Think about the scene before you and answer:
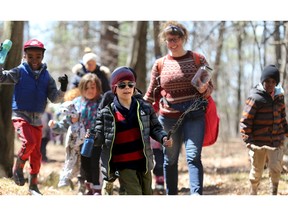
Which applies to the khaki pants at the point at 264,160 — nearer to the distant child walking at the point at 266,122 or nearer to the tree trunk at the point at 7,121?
the distant child walking at the point at 266,122

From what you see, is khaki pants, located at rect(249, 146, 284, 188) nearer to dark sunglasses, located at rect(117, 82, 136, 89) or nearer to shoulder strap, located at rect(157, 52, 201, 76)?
shoulder strap, located at rect(157, 52, 201, 76)

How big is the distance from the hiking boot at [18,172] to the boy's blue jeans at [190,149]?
1.91 meters

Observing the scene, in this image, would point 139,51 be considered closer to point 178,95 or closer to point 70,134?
point 70,134

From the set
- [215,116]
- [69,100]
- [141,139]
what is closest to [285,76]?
[215,116]

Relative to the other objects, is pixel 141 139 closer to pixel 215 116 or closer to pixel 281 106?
pixel 215 116

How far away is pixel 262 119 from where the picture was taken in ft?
22.2

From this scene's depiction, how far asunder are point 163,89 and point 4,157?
108 inches

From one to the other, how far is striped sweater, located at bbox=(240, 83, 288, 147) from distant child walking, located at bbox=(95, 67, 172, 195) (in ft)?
5.57

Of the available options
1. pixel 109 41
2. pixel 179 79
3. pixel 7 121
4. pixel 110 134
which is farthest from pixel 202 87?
pixel 109 41

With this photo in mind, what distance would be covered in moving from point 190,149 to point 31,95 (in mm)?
2145

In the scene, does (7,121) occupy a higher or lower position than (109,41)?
lower

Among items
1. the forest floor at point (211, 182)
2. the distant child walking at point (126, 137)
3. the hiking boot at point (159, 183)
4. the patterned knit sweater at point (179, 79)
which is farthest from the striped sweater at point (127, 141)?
the hiking boot at point (159, 183)
